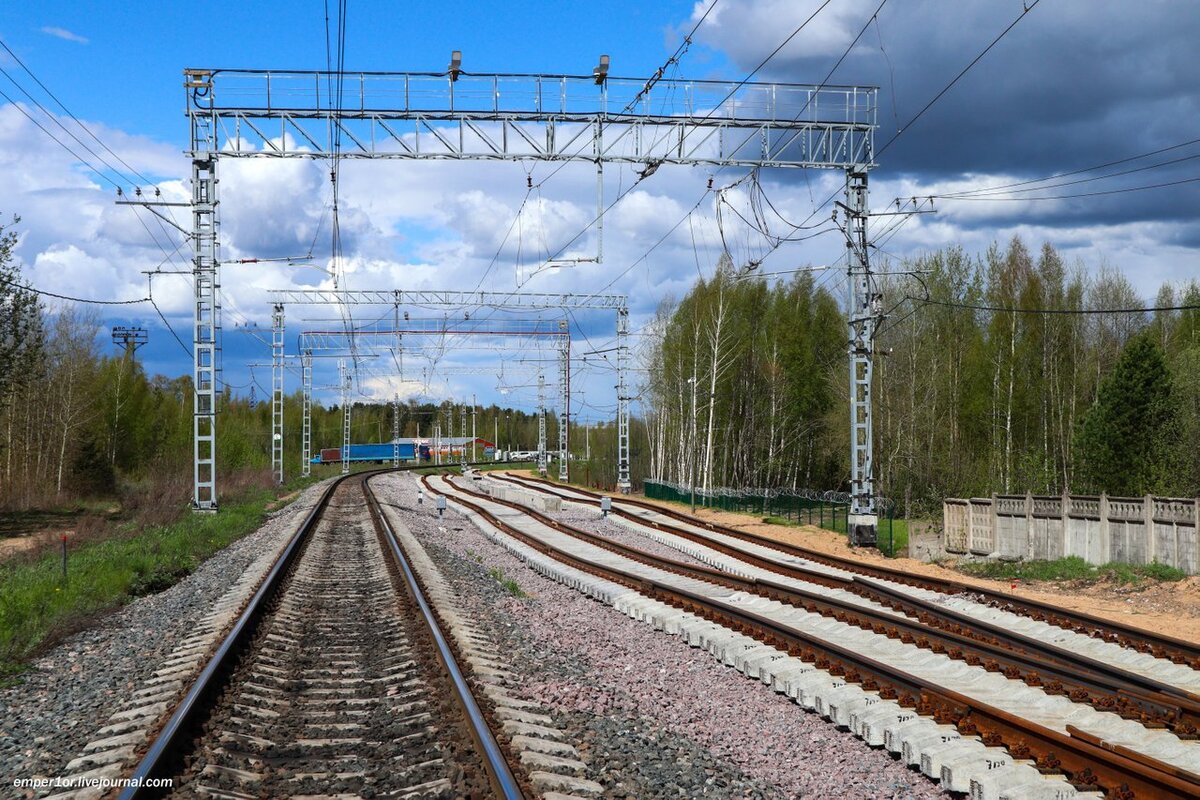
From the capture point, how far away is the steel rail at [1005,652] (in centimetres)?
862

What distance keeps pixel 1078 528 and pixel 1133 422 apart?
70.0 feet

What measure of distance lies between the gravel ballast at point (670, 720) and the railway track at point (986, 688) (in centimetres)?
47

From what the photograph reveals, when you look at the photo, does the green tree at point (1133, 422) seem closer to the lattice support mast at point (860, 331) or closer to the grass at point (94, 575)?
A: the lattice support mast at point (860, 331)

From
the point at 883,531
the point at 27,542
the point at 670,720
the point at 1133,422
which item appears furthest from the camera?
the point at 1133,422

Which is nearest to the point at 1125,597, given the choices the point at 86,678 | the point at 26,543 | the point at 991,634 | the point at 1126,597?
the point at 1126,597

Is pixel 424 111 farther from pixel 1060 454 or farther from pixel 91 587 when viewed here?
pixel 1060 454

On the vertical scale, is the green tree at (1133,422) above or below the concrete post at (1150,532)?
above

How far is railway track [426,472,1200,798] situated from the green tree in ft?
89.5

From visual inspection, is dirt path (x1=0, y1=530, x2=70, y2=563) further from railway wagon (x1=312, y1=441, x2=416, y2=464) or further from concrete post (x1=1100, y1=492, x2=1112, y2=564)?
railway wagon (x1=312, y1=441, x2=416, y2=464)

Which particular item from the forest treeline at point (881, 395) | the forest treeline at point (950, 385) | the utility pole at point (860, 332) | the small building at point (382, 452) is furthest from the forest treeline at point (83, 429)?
the small building at point (382, 452)

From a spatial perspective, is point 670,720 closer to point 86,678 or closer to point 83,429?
point 86,678

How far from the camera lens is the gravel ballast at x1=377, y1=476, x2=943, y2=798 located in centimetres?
711

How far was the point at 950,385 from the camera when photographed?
51250 mm

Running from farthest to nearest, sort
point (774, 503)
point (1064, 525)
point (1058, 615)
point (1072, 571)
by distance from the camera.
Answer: point (774, 503) < point (1064, 525) < point (1072, 571) < point (1058, 615)
